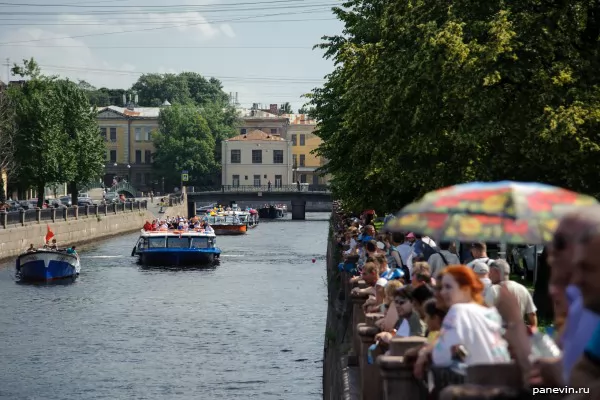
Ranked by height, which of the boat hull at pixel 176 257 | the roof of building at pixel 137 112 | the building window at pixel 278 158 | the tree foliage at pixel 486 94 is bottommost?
the boat hull at pixel 176 257

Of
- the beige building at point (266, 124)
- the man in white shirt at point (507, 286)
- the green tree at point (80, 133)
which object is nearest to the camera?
the man in white shirt at point (507, 286)

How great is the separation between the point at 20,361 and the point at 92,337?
4382 millimetres

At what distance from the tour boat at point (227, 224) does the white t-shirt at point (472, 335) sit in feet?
295

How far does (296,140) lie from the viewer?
6491 inches

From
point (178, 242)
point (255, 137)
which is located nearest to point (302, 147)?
point (255, 137)

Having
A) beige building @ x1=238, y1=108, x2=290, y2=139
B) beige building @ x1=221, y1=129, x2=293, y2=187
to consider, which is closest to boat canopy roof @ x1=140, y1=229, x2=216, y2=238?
beige building @ x1=221, y1=129, x2=293, y2=187

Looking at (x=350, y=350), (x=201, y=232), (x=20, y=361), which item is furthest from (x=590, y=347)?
(x=201, y=232)

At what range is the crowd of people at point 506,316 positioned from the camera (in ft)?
15.6

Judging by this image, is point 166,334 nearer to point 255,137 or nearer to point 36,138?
point 36,138

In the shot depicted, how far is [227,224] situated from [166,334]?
65248mm

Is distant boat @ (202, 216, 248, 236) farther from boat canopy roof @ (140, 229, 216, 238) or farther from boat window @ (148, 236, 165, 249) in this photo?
boat window @ (148, 236, 165, 249)

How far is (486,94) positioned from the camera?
22.1m

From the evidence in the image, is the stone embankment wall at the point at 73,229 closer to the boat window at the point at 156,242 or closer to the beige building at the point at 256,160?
the boat window at the point at 156,242

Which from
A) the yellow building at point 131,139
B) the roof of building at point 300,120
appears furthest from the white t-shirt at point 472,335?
the roof of building at point 300,120
